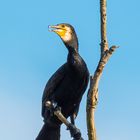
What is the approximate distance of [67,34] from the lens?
8844 mm

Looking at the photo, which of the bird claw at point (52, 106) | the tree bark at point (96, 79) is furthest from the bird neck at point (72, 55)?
the tree bark at point (96, 79)

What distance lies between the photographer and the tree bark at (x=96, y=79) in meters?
5.29

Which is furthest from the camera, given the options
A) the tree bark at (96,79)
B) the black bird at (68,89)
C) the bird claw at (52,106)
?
the black bird at (68,89)

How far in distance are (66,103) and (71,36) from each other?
3.34 ft

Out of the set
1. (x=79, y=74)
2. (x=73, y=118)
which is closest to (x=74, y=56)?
(x=79, y=74)

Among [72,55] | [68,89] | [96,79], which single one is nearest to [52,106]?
[68,89]

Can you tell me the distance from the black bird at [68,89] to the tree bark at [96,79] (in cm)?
340

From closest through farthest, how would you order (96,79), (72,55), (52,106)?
1. (96,79)
2. (52,106)
3. (72,55)

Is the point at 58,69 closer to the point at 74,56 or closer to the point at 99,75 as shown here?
the point at 74,56

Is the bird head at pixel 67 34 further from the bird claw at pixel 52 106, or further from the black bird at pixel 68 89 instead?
the bird claw at pixel 52 106

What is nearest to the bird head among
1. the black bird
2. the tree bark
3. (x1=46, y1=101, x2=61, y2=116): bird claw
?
the black bird

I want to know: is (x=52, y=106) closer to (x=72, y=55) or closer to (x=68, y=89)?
(x=68, y=89)

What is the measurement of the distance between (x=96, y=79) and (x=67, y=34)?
3.58m

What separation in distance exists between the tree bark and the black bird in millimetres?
3401
